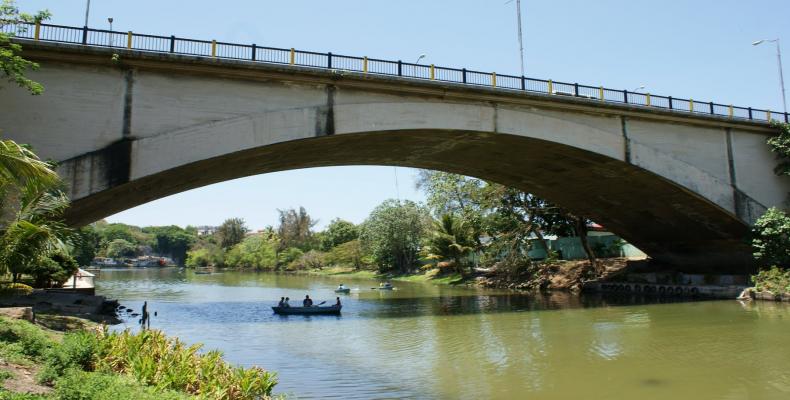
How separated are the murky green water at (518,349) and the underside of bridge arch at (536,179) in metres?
4.92

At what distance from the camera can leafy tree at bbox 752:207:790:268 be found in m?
23.4

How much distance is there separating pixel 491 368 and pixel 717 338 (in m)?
7.70

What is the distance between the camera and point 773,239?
78.0 feet

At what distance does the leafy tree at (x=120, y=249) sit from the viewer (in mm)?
131625

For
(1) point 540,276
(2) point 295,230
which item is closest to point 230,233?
(2) point 295,230

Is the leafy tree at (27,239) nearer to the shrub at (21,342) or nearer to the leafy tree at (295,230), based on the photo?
the shrub at (21,342)

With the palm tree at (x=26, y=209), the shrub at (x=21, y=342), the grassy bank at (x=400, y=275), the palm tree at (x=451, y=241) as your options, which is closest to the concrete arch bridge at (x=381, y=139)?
the palm tree at (x=26, y=209)

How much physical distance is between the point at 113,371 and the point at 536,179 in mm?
23416

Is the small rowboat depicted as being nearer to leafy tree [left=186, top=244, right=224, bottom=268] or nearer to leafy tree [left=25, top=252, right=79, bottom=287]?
leafy tree [left=25, top=252, right=79, bottom=287]

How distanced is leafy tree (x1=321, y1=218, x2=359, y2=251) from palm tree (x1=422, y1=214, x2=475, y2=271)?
113 ft

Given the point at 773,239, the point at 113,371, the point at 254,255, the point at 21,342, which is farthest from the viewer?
the point at 254,255

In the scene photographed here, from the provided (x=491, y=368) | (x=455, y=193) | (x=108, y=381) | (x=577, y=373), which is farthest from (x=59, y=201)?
(x=455, y=193)

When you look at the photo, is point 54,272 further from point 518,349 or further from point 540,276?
point 540,276

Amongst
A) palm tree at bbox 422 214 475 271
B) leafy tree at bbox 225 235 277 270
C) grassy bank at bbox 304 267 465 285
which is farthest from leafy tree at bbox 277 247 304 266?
palm tree at bbox 422 214 475 271
